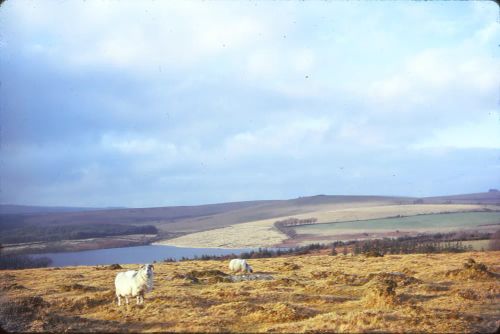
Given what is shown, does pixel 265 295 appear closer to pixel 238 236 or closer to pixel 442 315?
pixel 442 315

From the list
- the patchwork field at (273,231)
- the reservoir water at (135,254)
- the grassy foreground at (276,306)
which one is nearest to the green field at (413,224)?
the patchwork field at (273,231)

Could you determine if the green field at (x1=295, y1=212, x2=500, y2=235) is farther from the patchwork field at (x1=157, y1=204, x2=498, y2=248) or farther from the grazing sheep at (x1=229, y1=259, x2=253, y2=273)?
the grazing sheep at (x1=229, y1=259, x2=253, y2=273)

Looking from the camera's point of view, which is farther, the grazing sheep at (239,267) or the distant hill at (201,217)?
the distant hill at (201,217)

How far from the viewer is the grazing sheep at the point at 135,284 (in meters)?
17.1

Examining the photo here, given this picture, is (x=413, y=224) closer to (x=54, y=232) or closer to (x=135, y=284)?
(x=54, y=232)

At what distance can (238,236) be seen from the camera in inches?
4656

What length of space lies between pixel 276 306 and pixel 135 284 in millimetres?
5955

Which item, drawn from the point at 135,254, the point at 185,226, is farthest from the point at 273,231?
the point at 185,226

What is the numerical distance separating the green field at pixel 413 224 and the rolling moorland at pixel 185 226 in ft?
18.2

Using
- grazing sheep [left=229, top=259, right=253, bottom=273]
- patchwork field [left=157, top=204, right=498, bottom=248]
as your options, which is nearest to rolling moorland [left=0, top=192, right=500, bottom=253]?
patchwork field [left=157, top=204, right=498, bottom=248]

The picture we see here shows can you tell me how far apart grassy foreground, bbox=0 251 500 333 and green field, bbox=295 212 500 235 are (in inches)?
3014

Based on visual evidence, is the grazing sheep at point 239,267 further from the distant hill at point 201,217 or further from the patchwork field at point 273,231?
the distant hill at point 201,217

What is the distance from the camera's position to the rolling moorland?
100m

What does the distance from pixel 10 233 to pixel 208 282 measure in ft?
315
